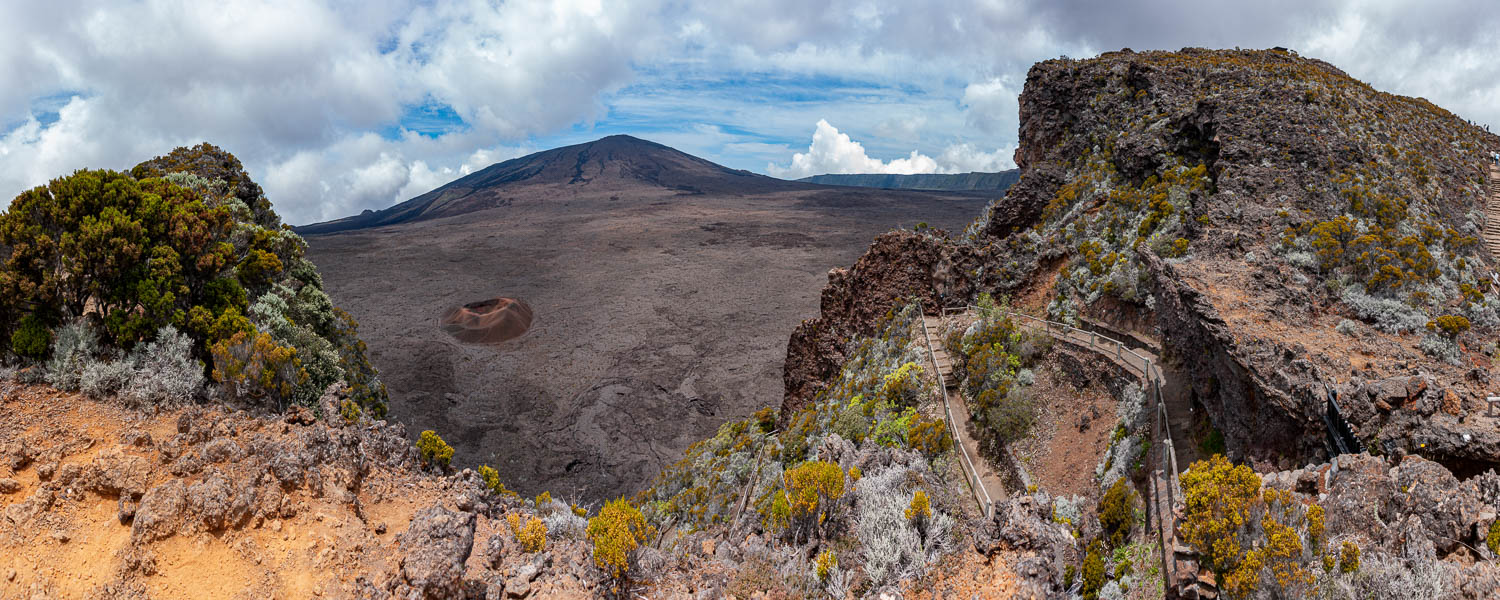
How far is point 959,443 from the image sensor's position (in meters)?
11.4

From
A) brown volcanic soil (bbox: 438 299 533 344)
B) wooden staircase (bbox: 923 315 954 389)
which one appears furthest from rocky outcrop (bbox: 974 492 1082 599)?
brown volcanic soil (bbox: 438 299 533 344)

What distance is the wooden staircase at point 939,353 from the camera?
539 inches

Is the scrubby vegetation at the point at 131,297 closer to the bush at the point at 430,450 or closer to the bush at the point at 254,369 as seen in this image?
the bush at the point at 254,369

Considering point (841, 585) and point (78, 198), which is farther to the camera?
point (78, 198)

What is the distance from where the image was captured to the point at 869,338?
18.6 m

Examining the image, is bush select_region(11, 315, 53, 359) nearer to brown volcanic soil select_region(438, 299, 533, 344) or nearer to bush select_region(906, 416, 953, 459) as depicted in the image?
bush select_region(906, 416, 953, 459)

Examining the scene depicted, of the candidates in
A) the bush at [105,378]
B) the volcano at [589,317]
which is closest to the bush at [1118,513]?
the bush at [105,378]

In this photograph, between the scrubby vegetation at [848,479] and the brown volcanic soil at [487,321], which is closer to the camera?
the scrubby vegetation at [848,479]

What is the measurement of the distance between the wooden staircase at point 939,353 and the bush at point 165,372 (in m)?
12.7

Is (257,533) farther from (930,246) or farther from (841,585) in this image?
(930,246)

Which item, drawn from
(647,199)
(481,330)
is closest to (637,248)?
(481,330)

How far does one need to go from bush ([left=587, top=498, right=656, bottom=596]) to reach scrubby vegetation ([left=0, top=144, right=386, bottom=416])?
5397 millimetres

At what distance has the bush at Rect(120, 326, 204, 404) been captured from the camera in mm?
7719

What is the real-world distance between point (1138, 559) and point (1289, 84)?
17.4m
